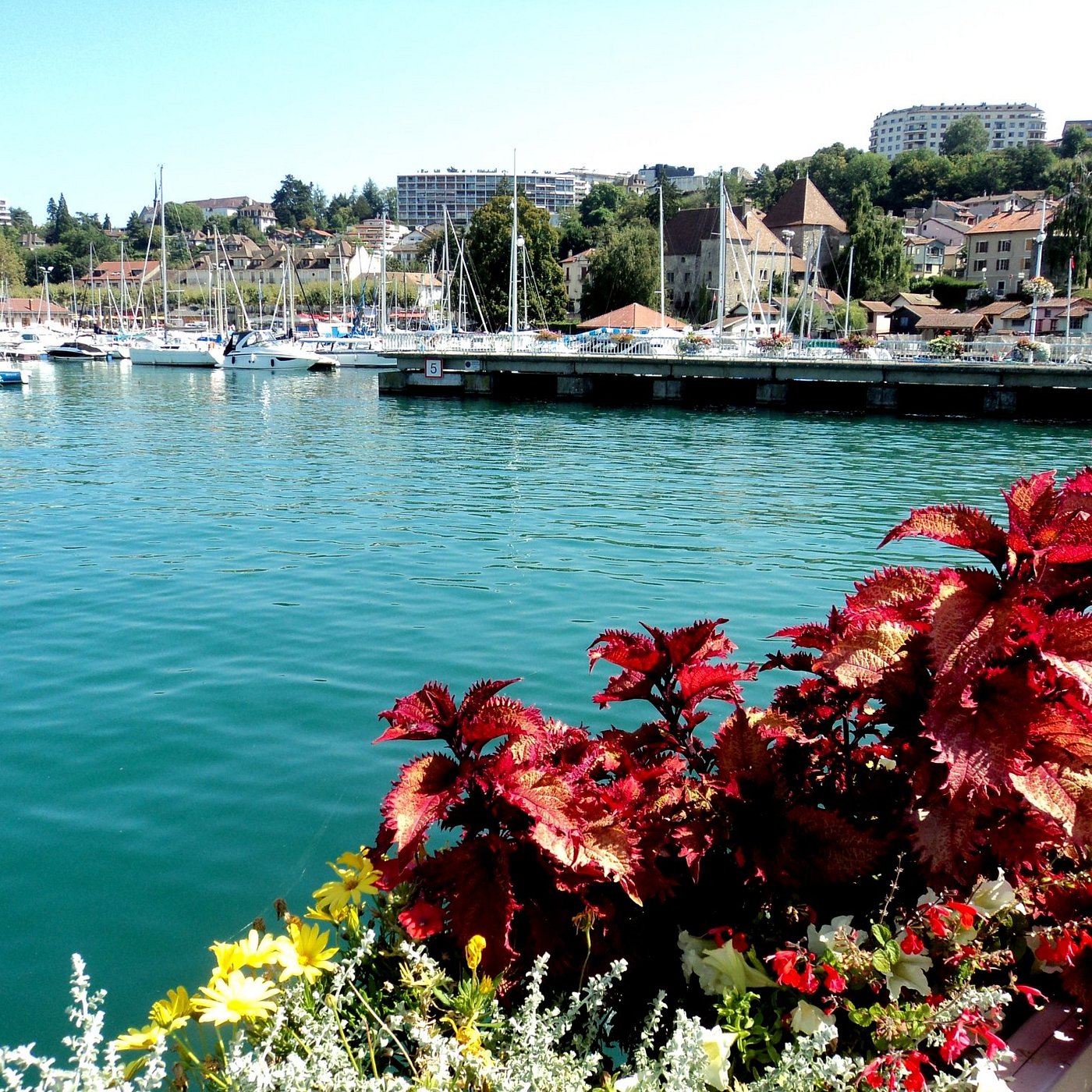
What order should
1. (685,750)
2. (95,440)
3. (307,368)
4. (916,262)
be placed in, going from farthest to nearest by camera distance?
(916,262) → (307,368) → (95,440) → (685,750)

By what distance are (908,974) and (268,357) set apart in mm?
80695

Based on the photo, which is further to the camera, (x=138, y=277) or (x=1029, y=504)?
(x=138, y=277)

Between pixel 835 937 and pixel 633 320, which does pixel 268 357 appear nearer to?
pixel 633 320

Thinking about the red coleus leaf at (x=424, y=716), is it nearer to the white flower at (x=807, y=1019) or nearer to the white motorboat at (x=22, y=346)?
the white flower at (x=807, y=1019)

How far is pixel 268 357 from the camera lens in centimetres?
7862

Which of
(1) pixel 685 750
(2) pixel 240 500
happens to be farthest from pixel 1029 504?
(2) pixel 240 500

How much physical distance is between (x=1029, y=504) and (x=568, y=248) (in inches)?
6766

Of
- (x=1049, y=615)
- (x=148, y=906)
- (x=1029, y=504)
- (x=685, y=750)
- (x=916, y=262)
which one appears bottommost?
(x=148, y=906)

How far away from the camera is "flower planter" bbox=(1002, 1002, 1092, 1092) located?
250 cm

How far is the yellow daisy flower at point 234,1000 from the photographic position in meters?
2.32

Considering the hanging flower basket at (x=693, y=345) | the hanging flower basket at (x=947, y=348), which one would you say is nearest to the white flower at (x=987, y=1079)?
the hanging flower basket at (x=693, y=345)

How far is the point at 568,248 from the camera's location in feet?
550

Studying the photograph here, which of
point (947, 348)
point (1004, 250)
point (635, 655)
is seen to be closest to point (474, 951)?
point (635, 655)

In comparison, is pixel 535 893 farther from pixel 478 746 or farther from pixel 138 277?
pixel 138 277
